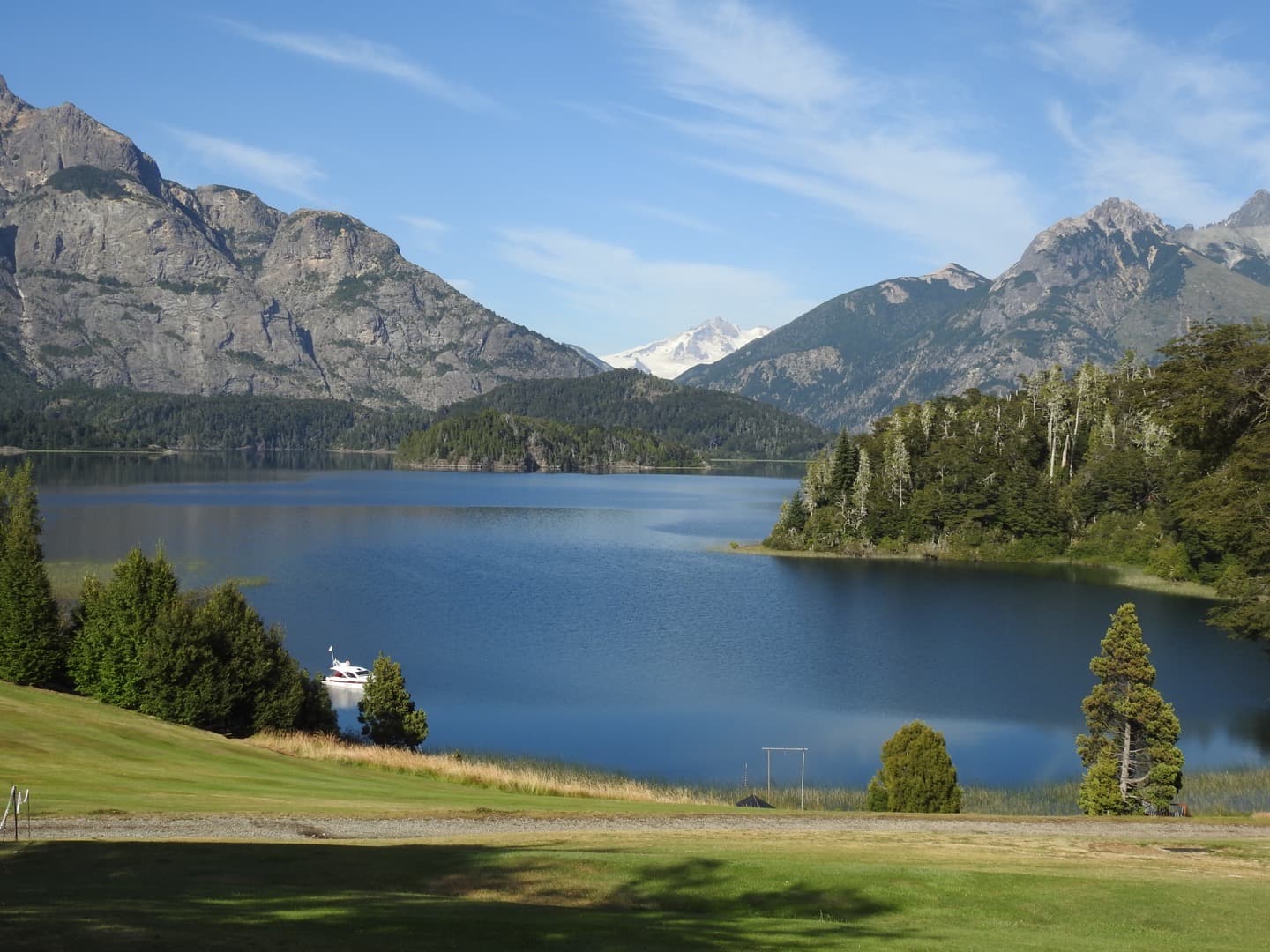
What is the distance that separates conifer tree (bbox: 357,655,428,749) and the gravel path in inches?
700

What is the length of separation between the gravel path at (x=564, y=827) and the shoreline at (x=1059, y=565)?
69441 millimetres

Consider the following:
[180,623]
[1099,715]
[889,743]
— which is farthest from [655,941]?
[180,623]

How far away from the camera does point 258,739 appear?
132ft

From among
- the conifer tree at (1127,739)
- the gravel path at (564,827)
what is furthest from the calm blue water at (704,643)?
the gravel path at (564,827)

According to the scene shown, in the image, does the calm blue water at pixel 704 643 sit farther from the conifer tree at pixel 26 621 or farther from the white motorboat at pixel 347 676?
the conifer tree at pixel 26 621

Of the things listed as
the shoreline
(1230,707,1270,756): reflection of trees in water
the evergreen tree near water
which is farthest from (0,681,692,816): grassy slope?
the shoreline

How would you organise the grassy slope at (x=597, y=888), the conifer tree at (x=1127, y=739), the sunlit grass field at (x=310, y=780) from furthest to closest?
the conifer tree at (x=1127, y=739)
the sunlit grass field at (x=310, y=780)
the grassy slope at (x=597, y=888)

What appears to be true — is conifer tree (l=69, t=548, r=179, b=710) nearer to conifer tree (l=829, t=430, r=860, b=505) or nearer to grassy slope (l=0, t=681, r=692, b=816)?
grassy slope (l=0, t=681, r=692, b=816)

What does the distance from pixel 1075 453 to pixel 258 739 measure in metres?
124

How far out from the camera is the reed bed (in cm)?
3588

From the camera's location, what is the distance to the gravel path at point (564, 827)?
73.9 ft

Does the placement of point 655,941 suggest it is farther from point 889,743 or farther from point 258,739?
point 258,739

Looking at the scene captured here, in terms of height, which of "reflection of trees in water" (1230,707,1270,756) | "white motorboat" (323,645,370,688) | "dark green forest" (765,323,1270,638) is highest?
"dark green forest" (765,323,1270,638)

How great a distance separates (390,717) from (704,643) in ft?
98.4
